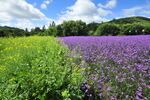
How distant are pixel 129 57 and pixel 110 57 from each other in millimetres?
498

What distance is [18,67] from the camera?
2664 mm

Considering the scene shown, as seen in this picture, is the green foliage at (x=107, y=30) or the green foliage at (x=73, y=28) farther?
the green foliage at (x=73, y=28)

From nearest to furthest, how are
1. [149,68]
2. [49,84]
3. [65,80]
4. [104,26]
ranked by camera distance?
[49,84] → [65,80] → [149,68] → [104,26]

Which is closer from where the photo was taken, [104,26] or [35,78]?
[35,78]

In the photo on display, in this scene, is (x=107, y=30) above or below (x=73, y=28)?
below

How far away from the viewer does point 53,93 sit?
72.2 inches

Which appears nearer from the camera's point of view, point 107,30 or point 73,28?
point 107,30

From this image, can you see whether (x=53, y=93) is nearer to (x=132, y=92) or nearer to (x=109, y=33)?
(x=132, y=92)

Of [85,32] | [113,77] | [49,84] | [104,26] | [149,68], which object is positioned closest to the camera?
[49,84]

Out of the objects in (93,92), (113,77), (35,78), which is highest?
(35,78)

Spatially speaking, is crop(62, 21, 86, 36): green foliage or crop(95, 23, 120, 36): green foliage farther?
crop(62, 21, 86, 36): green foliage

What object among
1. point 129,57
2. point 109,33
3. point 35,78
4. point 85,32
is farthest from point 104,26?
point 35,78

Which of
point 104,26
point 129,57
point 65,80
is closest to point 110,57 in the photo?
point 129,57

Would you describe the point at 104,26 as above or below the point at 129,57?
above
